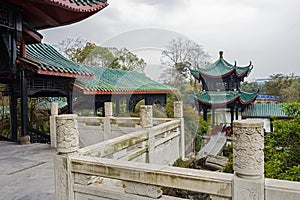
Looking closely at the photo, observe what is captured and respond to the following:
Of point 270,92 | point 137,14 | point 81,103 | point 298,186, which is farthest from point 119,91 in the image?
point 270,92

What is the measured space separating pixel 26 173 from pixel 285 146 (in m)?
3.90

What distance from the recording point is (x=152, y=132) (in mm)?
5211

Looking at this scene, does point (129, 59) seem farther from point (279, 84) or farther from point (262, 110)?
point (279, 84)

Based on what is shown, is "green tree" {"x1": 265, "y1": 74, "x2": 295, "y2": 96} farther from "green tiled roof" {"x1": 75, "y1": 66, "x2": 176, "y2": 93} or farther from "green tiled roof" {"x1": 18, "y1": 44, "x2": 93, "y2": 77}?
"green tiled roof" {"x1": 18, "y1": 44, "x2": 93, "y2": 77}

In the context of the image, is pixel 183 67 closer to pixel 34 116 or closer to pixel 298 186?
pixel 298 186

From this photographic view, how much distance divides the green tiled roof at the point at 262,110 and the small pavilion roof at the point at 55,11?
1060 centimetres

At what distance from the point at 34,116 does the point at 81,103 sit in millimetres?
2694

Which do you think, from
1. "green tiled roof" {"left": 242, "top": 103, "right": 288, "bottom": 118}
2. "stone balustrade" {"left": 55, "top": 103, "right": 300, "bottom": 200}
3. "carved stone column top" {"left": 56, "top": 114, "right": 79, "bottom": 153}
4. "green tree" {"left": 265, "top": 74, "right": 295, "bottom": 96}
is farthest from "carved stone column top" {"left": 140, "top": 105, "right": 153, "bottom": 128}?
"green tree" {"left": 265, "top": 74, "right": 295, "bottom": 96}

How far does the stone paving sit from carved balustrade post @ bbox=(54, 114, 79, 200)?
436 mm

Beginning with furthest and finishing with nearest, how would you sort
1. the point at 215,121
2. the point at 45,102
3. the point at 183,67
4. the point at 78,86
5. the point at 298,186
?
the point at 215,121 → the point at 45,102 → the point at 78,86 → the point at 183,67 → the point at 298,186

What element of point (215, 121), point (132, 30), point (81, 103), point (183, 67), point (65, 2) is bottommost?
point (215, 121)

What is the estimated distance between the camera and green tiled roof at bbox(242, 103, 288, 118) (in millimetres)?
12974

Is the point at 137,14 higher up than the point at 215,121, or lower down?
higher up

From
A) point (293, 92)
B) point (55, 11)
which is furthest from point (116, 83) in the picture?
point (293, 92)
